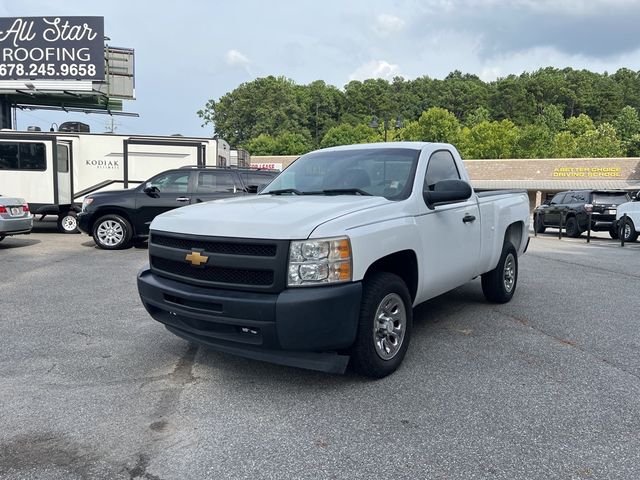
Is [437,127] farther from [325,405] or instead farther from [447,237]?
[325,405]

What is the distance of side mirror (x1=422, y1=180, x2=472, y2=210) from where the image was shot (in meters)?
4.49

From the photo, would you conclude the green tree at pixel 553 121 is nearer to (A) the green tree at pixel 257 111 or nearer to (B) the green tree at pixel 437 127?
(B) the green tree at pixel 437 127

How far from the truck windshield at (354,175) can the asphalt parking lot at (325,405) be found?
152 cm

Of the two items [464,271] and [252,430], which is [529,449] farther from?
[464,271]

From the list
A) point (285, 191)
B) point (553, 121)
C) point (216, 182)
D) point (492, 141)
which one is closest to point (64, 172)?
point (216, 182)

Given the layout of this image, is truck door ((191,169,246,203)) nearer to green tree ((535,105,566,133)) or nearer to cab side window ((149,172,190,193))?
cab side window ((149,172,190,193))

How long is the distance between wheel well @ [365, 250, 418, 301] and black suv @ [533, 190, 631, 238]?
15.1m

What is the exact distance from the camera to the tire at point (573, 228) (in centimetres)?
1823

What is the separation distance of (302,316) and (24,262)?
322 inches

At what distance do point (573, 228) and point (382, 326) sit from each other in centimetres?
1667

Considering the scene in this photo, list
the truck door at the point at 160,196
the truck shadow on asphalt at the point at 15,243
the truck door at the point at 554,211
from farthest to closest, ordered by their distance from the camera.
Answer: the truck door at the point at 554,211 < the truck shadow on asphalt at the point at 15,243 < the truck door at the point at 160,196

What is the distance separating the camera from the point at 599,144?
187ft

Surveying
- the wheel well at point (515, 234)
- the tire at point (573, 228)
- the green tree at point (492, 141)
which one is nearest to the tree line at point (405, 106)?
the green tree at point (492, 141)

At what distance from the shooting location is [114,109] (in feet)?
88.5
